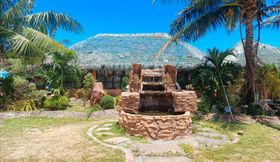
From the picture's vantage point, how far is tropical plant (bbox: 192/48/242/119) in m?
9.62

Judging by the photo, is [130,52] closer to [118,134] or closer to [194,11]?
[194,11]

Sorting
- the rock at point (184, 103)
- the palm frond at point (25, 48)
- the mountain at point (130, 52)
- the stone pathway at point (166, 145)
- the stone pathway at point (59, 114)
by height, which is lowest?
the stone pathway at point (166, 145)

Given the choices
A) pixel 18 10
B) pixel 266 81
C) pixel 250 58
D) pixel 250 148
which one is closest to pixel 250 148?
pixel 250 148

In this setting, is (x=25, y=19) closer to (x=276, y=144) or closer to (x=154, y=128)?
(x=154, y=128)

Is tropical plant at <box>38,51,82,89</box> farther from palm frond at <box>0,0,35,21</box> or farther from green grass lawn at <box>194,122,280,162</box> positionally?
green grass lawn at <box>194,122,280,162</box>

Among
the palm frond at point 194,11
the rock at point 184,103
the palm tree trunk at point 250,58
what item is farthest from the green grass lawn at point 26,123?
the palm tree trunk at point 250,58

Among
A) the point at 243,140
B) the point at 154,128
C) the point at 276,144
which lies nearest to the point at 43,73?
the point at 154,128

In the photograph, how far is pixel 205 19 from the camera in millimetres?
10047

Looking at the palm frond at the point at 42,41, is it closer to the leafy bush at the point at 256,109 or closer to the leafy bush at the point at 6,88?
the leafy bush at the point at 6,88

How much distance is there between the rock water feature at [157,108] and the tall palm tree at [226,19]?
2.06 m

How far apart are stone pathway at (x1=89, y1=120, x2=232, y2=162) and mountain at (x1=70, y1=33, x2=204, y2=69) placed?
25.7 ft

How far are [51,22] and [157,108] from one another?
837 cm

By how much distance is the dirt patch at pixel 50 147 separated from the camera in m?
4.50

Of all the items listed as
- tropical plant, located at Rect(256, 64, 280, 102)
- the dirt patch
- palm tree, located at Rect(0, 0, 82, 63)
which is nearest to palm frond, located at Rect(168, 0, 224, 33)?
tropical plant, located at Rect(256, 64, 280, 102)
